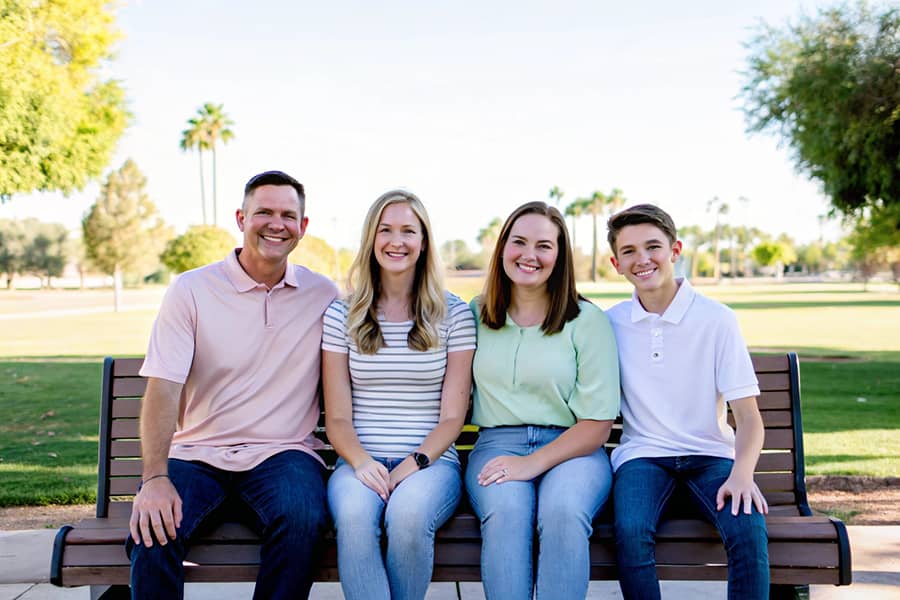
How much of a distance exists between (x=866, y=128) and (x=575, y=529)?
35.3 ft

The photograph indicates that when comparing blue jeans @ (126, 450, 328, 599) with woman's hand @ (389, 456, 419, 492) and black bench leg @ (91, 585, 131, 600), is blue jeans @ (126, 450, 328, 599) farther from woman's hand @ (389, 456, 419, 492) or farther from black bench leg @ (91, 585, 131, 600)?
black bench leg @ (91, 585, 131, 600)

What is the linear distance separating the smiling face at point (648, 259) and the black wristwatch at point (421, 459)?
3.75ft

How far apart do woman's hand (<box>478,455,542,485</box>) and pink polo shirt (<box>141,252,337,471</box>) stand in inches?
31.2

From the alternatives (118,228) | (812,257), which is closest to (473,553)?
(118,228)

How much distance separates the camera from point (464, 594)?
14.0 ft

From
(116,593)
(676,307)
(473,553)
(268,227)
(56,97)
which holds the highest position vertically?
(56,97)

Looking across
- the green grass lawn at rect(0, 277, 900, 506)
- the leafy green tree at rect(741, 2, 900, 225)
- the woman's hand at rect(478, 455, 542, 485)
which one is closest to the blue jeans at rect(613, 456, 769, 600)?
the woman's hand at rect(478, 455, 542, 485)

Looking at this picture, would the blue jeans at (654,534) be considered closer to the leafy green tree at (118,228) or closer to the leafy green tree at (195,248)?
the leafy green tree at (195,248)

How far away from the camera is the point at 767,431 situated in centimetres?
383

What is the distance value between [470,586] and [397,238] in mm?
1985

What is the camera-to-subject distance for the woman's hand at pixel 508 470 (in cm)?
327

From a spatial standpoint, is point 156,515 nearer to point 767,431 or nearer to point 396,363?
point 396,363

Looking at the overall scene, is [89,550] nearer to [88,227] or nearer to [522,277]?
[522,277]

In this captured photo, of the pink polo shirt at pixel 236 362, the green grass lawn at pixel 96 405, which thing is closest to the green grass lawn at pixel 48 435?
the green grass lawn at pixel 96 405
